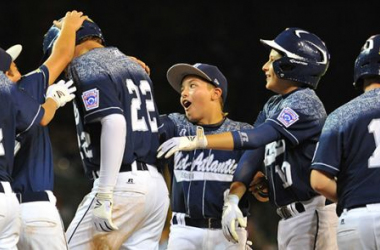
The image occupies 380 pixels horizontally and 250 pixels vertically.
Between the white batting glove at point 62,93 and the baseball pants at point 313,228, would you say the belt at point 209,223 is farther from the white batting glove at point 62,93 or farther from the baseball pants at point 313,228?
the white batting glove at point 62,93

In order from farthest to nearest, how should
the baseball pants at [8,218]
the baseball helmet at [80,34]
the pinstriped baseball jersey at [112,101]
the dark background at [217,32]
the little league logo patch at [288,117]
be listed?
the dark background at [217,32], the little league logo patch at [288,117], the baseball helmet at [80,34], the pinstriped baseball jersey at [112,101], the baseball pants at [8,218]

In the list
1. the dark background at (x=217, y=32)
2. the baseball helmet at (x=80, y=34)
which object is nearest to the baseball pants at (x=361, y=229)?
the baseball helmet at (x=80, y=34)

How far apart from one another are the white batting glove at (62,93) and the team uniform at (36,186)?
0.07m

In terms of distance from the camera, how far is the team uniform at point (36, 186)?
4621 millimetres

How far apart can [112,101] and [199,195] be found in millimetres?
1237

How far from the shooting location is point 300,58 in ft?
17.6

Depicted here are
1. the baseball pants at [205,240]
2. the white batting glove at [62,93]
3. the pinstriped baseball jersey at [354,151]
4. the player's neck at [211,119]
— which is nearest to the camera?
the pinstriped baseball jersey at [354,151]

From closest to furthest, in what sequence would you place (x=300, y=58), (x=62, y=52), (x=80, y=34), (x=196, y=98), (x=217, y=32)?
(x=62, y=52)
(x=80, y=34)
(x=300, y=58)
(x=196, y=98)
(x=217, y=32)

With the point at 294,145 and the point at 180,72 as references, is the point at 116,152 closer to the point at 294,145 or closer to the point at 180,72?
the point at 294,145

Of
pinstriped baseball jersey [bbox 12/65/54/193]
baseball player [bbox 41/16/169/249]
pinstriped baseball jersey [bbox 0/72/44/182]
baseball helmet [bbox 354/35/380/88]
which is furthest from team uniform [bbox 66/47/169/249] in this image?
baseball helmet [bbox 354/35/380/88]

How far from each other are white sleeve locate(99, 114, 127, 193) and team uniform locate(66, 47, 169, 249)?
78 mm

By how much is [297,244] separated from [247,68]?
820cm

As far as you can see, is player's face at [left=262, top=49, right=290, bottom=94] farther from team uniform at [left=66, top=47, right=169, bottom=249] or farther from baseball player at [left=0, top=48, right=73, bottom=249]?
baseball player at [left=0, top=48, right=73, bottom=249]

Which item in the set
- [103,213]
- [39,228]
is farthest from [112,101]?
[39,228]
